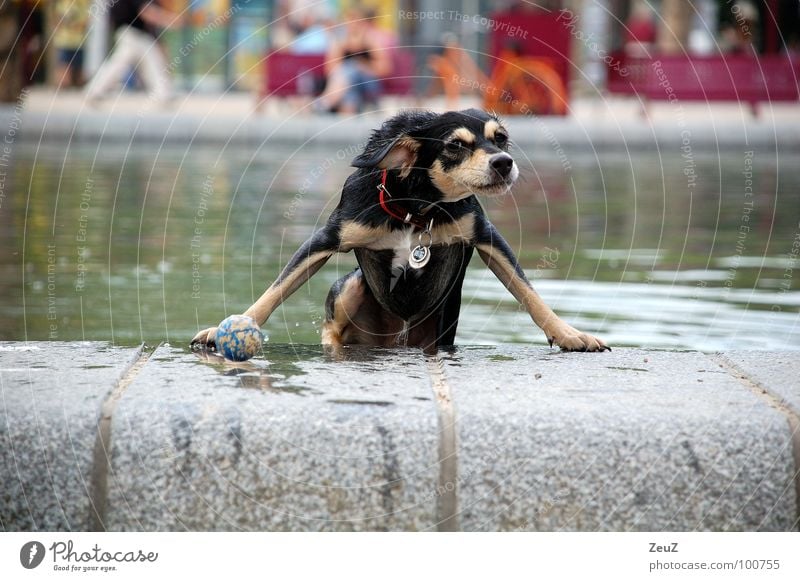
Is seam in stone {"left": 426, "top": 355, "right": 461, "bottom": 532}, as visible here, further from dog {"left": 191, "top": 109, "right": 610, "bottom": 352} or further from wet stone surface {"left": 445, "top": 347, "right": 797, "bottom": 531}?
dog {"left": 191, "top": 109, "right": 610, "bottom": 352}

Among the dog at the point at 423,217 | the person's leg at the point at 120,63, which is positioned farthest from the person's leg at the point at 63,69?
the dog at the point at 423,217

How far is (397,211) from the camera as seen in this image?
513 centimetres

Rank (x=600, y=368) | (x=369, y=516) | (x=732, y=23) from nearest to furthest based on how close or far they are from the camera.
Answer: (x=369, y=516)
(x=600, y=368)
(x=732, y=23)

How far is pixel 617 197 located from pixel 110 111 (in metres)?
13.9

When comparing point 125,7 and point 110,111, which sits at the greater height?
point 125,7

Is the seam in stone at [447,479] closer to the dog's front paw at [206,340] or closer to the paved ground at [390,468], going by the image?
the paved ground at [390,468]

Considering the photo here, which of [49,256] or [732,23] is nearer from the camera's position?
[49,256]

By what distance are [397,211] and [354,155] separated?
35.7 ft

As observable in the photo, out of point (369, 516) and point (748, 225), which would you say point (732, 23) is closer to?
point (748, 225)

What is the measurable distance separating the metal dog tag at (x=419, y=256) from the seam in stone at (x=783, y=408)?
1.32m

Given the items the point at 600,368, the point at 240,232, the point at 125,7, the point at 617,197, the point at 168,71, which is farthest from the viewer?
the point at 168,71

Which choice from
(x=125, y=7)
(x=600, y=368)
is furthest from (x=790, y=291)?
(x=125, y=7)

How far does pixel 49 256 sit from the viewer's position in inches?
387

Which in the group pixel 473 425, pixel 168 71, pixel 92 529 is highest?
pixel 168 71
